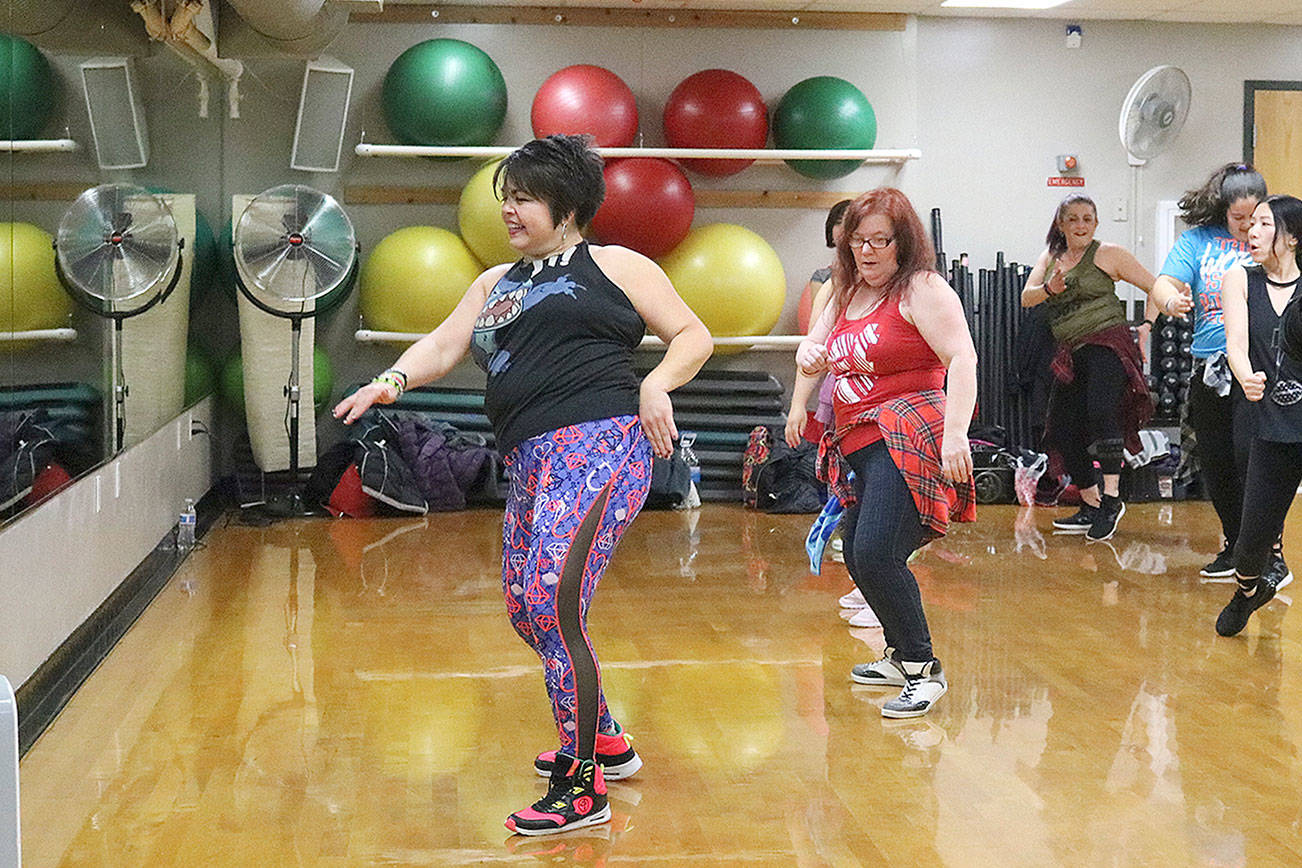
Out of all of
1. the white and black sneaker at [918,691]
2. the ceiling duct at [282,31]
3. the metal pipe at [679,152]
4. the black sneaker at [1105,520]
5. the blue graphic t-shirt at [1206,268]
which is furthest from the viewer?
the metal pipe at [679,152]

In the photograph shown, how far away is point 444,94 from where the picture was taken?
7.47 meters

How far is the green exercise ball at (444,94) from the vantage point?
7.48 metres

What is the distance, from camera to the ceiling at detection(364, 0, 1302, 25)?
26.2ft

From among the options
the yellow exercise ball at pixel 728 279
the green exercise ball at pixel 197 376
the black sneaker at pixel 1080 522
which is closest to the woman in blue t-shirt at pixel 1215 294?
the black sneaker at pixel 1080 522

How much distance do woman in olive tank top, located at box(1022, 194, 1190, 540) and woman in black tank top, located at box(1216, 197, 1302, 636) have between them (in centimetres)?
189

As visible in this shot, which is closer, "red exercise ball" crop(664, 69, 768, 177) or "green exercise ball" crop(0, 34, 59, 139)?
"green exercise ball" crop(0, 34, 59, 139)

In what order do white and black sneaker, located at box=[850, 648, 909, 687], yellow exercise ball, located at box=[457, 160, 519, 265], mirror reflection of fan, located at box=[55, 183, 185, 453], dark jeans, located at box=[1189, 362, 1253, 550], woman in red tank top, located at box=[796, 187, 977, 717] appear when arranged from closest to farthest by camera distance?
woman in red tank top, located at box=[796, 187, 977, 717]
white and black sneaker, located at box=[850, 648, 909, 687]
mirror reflection of fan, located at box=[55, 183, 185, 453]
dark jeans, located at box=[1189, 362, 1253, 550]
yellow exercise ball, located at box=[457, 160, 519, 265]

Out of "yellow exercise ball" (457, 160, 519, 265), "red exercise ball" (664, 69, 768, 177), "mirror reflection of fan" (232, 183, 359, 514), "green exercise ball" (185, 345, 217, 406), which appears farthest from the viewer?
"red exercise ball" (664, 69, 768, 177)

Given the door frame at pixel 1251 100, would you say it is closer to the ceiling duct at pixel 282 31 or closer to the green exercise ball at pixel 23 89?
the ceiling duct at pixel 282 31

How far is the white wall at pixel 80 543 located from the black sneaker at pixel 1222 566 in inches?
163

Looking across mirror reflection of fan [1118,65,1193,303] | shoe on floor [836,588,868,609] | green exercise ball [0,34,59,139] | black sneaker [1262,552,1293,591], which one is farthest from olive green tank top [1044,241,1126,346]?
green exercise ball [0,34,59,139]

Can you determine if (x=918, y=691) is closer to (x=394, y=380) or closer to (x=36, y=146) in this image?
(x=394, y=380)

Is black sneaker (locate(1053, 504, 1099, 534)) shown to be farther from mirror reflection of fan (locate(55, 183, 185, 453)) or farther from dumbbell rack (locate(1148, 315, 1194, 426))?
mirror reflection of fan (locate(55, 183, 185, 453))

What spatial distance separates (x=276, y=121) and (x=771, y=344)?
291 centimetres
